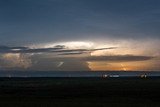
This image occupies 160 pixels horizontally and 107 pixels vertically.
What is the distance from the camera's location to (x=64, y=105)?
151 ft

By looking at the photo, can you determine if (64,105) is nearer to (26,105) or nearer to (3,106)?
(26,105)

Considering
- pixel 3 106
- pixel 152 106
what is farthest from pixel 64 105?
pixel 152 106

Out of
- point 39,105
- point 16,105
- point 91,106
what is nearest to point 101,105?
point 91,106

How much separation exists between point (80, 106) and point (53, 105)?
3.56 meters

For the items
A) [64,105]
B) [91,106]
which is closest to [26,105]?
[64,105]

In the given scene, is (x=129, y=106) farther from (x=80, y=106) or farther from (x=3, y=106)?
(x=3, y=106)

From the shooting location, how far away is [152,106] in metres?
45.0

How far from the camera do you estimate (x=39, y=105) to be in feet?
149

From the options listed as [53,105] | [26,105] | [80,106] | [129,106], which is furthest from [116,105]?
[26,105]

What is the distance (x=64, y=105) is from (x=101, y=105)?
4679 millimetres

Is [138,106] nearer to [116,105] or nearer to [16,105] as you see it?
[116,105]

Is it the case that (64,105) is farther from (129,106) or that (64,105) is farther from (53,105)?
(129,106)

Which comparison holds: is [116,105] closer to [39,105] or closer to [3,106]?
[39,105]

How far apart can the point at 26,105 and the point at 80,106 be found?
6789mm
